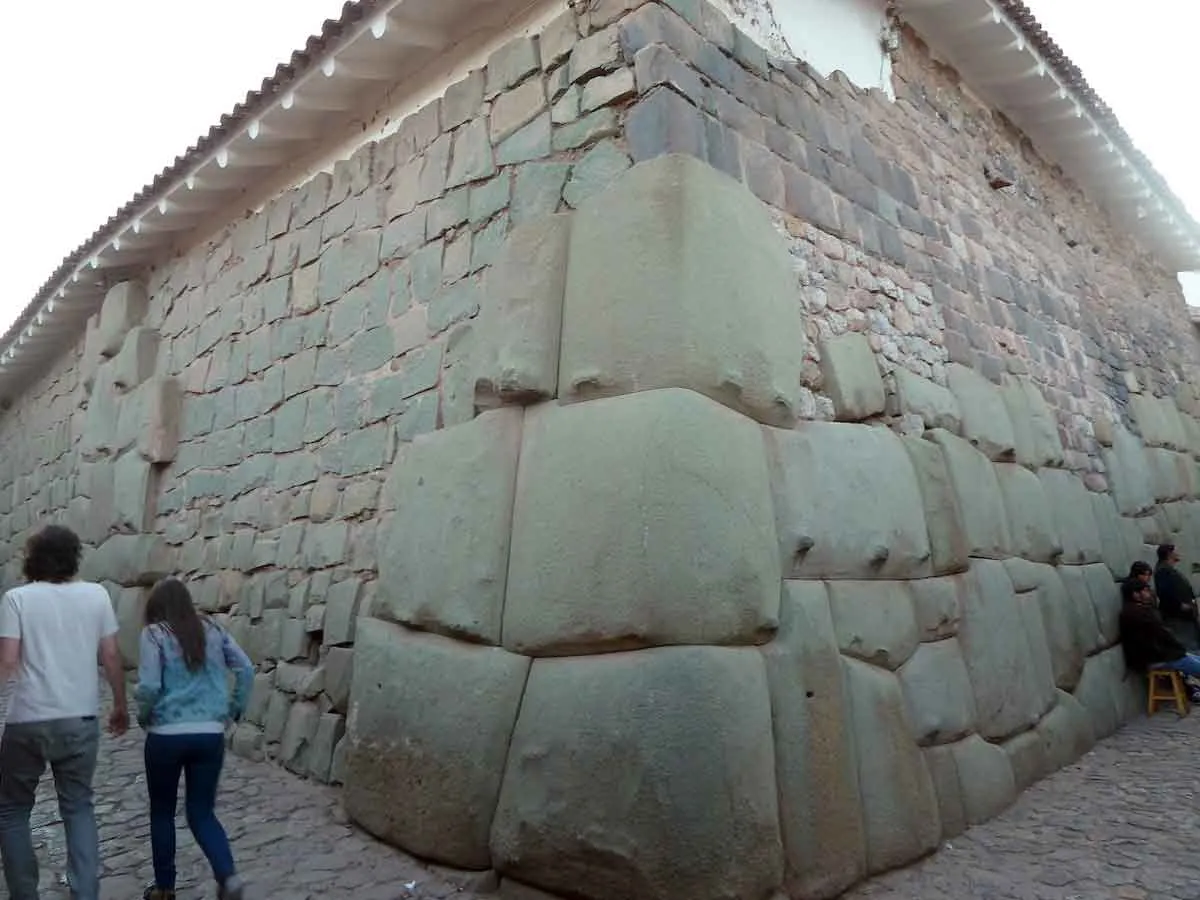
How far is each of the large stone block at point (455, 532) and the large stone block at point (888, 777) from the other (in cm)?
131

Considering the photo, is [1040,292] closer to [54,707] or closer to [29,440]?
[54,707]

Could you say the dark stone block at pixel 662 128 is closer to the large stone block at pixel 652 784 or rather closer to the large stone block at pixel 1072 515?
the large stone block at pixel 652 784

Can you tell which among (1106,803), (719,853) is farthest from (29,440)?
(1106,803)

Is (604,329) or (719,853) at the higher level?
(604,329)

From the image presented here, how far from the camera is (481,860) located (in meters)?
2.66

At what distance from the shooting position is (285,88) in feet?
14.5

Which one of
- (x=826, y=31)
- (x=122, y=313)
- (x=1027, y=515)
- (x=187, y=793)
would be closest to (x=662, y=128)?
(x=826, y=31)

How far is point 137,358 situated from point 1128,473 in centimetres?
739

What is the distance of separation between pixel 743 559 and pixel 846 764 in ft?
2.65

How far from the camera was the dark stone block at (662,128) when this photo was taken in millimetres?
2980

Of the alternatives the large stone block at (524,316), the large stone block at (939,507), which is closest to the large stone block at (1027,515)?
the large stone block at (939,507)

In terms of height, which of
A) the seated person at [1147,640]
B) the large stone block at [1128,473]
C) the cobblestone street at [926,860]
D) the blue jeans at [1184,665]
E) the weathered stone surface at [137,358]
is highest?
the weathered stone surface at [137,358]

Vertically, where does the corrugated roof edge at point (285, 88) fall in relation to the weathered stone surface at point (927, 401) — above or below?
above

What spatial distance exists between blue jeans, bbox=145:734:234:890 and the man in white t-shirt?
17 centimetres
